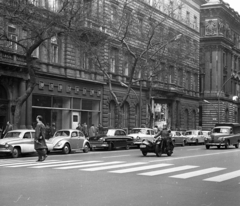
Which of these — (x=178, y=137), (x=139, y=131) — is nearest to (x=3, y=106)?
(x=139, y=131)

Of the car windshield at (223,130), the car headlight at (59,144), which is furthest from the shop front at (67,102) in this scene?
the car windshield at (223,130)

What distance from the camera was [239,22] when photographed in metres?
79.5

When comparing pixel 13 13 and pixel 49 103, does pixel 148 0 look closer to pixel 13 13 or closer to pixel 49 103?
pixel 49 103

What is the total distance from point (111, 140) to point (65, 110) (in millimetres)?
8717

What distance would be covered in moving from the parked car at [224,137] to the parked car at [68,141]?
1057cm

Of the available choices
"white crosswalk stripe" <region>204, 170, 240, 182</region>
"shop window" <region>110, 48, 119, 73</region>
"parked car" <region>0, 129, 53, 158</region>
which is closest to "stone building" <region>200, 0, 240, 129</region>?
"shop window" <region>110, 48, 119, 73</region>

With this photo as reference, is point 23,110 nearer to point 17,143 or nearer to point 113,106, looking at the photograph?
point 17,143

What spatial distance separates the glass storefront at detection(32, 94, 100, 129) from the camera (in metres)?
35.1

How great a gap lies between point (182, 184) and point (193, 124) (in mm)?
52958

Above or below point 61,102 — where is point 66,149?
below

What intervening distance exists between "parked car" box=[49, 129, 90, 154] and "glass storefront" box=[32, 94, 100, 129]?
26.2 feet

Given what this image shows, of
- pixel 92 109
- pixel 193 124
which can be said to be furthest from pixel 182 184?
pixel 193 124

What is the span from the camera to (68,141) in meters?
26.0

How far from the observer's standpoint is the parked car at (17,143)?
22031mm
